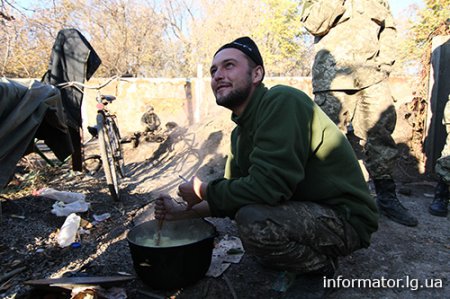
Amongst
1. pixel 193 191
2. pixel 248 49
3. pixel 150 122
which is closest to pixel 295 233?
pixel 193 191

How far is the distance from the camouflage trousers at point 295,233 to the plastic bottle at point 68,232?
1.72 metres

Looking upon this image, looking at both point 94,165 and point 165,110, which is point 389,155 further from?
point 165,110

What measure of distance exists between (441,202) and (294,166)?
2618mm

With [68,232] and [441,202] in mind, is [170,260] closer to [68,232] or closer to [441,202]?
[68,232]

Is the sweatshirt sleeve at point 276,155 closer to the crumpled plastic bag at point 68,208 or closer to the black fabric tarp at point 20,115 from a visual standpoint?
the black fabric tarp at point 20,115

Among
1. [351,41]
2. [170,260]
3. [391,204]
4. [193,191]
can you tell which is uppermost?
[351,41]

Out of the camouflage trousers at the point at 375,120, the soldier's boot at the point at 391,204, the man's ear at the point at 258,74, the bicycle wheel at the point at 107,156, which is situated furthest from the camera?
the bicycle wheel at the point at 107,156

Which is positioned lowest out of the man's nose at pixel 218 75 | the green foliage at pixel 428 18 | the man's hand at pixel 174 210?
the man's hand at pixel 174 210

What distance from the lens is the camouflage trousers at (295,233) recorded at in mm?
1524

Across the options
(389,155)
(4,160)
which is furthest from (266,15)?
(4,160)

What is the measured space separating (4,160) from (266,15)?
68.0ft

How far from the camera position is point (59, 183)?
15.0ft

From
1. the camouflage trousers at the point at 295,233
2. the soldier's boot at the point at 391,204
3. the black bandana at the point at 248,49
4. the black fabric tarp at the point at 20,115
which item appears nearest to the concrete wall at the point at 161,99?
the soldier's boot at the point at 391,204

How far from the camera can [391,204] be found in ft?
9.84
